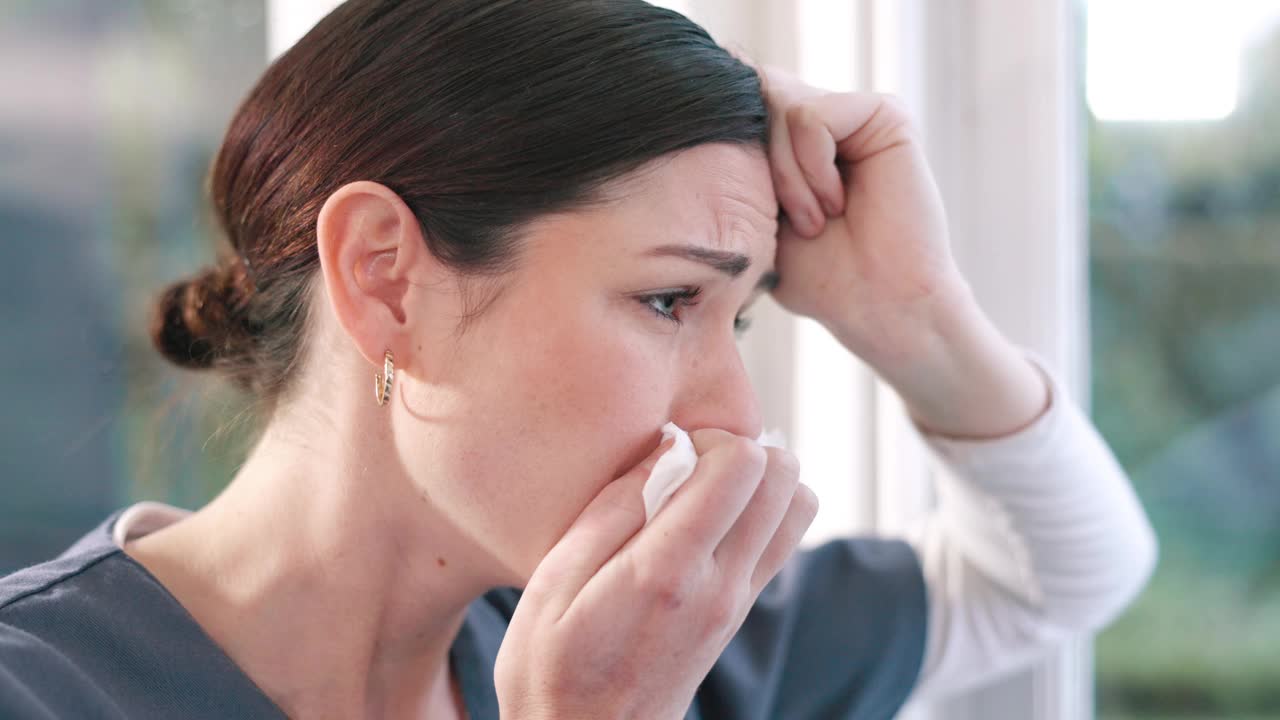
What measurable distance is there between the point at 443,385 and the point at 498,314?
3.2 inches

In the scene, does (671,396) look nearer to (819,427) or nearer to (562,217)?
(562,217)

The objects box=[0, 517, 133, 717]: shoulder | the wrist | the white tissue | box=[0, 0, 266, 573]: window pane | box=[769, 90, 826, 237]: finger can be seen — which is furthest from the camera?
box=[0, 0, 266, 573]: window pane

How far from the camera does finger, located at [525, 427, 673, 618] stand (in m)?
0.92

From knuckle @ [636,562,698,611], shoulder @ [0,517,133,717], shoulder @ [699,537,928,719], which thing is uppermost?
shoulder @ [0,517,133,717]

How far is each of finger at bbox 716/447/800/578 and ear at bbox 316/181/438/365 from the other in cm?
34

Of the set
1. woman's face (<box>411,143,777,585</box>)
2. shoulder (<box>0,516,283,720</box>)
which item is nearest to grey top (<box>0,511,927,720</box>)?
shoulder (<box>0,516,283,720</box>)

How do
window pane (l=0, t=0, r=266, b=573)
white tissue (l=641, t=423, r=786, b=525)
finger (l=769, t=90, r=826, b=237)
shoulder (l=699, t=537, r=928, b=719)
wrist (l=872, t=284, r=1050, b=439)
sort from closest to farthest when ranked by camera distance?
white tissue (l=641, t=423, r=786, b=525)
finger (l=769, t=90, r=826, b=237)
wrist (l=872, t=284, r=1050, b=439)
shoulder (l=699, t=537, r=928, b=719)
window pane (l=0, t=0, r=266, b=573)

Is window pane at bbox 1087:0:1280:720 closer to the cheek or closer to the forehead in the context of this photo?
the forehead

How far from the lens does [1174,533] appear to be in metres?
1.61

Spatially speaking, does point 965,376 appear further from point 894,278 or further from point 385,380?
point 385,380

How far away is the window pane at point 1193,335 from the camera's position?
59.9 inches

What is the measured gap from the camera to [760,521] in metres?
0.97

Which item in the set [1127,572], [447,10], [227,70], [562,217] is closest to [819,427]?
[1127,572]

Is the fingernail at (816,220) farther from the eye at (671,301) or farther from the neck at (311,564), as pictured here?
the neck at (311,564)
